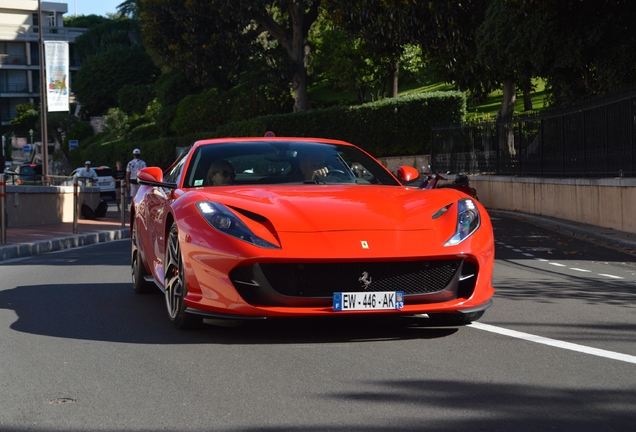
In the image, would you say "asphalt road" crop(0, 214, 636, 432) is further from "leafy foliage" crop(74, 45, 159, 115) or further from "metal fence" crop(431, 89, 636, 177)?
"leafy foliage" crop(74, 45, 159, 115)

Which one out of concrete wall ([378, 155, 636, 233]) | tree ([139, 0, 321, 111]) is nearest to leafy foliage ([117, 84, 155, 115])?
tree ([139, 0, 321, 111])

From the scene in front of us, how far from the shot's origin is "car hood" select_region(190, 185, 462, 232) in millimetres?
6629

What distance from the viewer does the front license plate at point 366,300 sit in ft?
21.0

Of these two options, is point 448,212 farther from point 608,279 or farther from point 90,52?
point 90,52

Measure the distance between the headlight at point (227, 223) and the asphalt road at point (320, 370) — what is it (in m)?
0.69

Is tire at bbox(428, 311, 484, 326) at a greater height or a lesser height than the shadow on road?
greater

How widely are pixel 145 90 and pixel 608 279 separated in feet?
242

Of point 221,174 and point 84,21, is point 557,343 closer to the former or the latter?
point 221,174

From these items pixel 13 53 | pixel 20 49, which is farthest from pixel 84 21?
pixel 13 53

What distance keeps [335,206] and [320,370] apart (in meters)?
1.44

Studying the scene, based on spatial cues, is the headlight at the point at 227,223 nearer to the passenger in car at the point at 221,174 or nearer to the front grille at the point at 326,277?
the front grille at the point at 326,277

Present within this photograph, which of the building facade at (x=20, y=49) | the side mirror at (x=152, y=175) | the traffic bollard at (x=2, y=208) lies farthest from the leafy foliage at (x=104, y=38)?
the side mirror at (x=152, y=175)

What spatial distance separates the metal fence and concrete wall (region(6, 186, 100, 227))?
11643 millimetres

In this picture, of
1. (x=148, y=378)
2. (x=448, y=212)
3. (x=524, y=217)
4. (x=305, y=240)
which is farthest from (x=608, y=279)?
(x=524, y=217)
